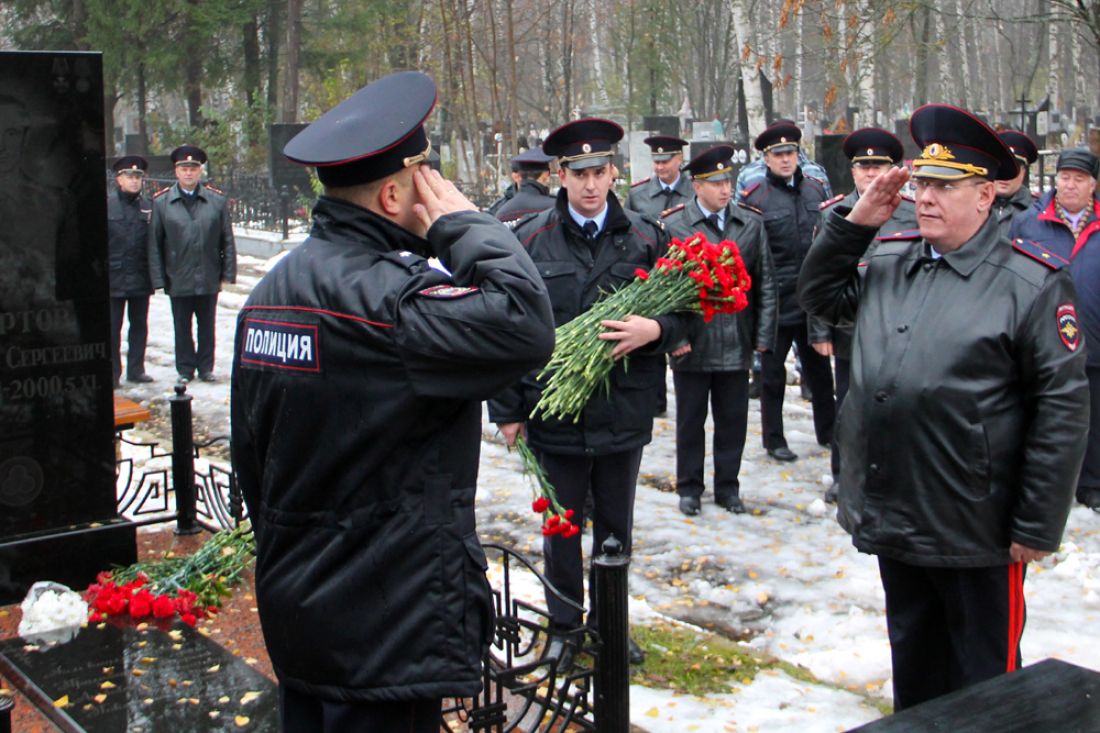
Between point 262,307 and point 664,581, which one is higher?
point 262,307

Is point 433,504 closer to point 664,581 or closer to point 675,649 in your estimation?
point 675,649

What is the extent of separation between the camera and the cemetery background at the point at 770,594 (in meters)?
5.10

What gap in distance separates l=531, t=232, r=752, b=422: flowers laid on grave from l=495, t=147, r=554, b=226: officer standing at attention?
4172mm

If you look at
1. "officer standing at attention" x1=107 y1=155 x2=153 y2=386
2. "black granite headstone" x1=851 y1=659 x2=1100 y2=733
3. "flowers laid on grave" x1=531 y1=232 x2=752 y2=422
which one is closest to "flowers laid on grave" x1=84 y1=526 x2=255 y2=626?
"flowers laid on grave" x1=531 y1=232 x2=752 y2=422

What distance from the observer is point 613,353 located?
17.7 ft

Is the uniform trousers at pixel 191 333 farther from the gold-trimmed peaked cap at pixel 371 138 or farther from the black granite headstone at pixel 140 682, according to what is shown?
the gold-trimmed peaked cap at pixel 371 138

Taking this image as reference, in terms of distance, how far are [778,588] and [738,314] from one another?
201 cm

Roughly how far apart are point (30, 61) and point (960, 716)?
5.14m

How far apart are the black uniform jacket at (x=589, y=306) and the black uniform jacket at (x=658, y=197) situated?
5786 millimetres

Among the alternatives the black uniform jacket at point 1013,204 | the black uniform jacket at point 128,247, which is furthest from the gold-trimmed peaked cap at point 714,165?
the black uniform jacket at point 128,247

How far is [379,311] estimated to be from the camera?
2822 mm

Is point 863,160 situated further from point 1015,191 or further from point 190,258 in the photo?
point 190,258

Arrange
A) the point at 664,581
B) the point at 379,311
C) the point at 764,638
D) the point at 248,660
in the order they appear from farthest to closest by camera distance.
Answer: the point at 664,581 → the point at 764,638 → the point at 248,660 → the point at 379,311

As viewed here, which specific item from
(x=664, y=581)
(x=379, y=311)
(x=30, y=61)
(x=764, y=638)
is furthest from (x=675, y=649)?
(x=30, y=61)
